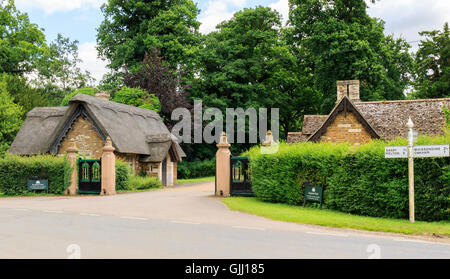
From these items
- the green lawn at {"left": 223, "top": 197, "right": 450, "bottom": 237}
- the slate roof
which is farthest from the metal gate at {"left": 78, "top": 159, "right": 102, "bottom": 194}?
the slate roof

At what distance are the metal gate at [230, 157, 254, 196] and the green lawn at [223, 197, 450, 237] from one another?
3360mm

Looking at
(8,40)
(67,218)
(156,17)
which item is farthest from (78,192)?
(8,40)

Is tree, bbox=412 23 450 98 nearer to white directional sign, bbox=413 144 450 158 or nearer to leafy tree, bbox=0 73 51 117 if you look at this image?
white directional sign, bbox=413 144 450 158

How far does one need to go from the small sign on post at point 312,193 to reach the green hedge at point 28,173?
14.9 m

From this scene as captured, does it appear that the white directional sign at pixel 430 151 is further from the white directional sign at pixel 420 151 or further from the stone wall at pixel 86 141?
the stone wall at pixel 86 141

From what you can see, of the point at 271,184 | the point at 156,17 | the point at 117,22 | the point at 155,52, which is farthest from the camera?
the point at 117,22

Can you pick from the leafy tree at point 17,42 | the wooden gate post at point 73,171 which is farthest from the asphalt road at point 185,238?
the leafy tree at point 17,42

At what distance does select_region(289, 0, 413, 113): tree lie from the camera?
117 feet

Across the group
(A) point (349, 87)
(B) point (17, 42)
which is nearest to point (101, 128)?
(A) point (349, 87)

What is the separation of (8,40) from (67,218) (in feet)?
132

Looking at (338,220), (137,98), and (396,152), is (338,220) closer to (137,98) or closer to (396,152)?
(396,152)

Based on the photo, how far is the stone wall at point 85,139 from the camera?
29.2m

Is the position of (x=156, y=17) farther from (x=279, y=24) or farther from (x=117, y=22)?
(x=279, y=24)

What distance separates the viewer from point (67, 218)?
13703 millimetres
